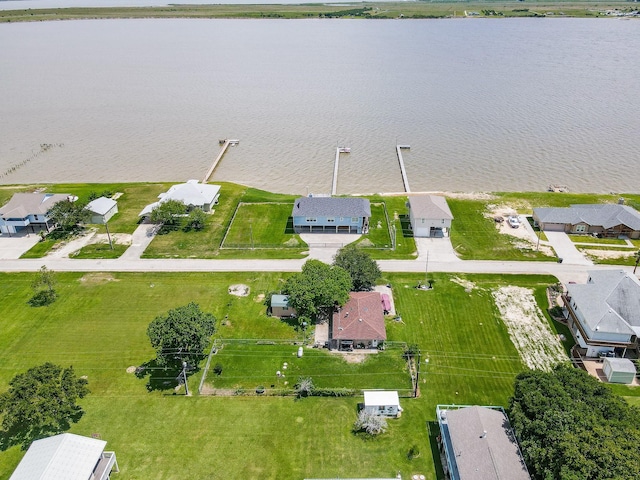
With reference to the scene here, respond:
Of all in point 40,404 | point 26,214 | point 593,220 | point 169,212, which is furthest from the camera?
point 169,212

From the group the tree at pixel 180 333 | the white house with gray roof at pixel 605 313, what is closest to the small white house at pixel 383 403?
the tree at pixel 180 333

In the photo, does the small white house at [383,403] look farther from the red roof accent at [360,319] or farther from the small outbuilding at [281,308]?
the small outbuilding at [281,308]

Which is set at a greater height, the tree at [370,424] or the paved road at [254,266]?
the paved road at [254,266]

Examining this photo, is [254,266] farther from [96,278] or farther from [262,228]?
[96,278]

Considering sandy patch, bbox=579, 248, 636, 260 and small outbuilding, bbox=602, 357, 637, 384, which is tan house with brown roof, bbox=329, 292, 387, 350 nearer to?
small outbuilding, bbox=602, 357, 637, 384

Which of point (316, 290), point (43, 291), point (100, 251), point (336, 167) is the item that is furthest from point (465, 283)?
point (43, 291)
